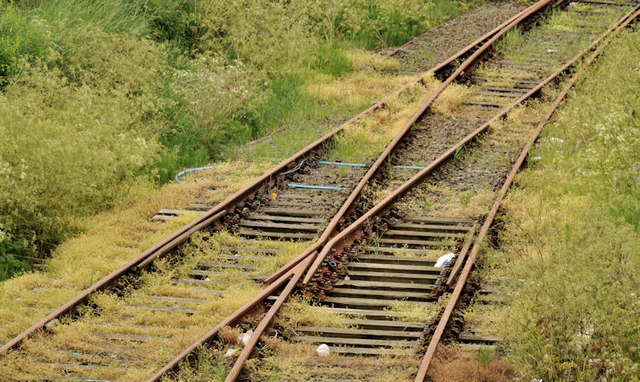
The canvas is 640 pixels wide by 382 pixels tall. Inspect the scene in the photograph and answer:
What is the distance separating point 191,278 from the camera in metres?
10.1

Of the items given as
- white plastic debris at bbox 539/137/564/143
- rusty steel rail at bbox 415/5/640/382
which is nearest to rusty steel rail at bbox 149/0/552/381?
rusty steel rail at bbox 415/5/640/382

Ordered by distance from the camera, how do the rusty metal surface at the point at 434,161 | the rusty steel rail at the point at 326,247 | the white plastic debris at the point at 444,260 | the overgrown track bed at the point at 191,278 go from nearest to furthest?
the rusty steel rail at the point at 326,247
the overgrown track bed at the point at 191,278
the white plastic debris at the point at 444,260
the rusty metal surface at the point at 434,161

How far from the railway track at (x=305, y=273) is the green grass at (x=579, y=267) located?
79 centimetres

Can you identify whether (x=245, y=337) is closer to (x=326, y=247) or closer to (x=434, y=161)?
(x=326, y=247)

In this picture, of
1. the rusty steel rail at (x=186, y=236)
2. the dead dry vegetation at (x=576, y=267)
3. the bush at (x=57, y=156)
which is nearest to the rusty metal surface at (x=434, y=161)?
the rusty steel rail at (x=186, y=236)

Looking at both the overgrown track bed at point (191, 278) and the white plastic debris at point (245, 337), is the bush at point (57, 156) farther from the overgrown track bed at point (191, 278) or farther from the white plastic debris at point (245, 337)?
the white plastic debris at point (245, 337)

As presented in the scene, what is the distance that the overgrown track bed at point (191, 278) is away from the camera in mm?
A: 8258

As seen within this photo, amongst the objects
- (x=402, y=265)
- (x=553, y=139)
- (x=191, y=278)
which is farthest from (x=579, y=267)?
(x=553, y=139)

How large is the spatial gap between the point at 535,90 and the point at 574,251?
874 cm

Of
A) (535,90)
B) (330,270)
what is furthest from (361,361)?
(535,90)

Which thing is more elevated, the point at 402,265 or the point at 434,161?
the point at 434,161

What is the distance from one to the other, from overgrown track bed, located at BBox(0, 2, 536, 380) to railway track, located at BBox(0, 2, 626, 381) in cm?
2

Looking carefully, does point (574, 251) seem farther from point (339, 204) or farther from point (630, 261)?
point (339, 204)

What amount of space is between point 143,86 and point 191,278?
614 centimetres
